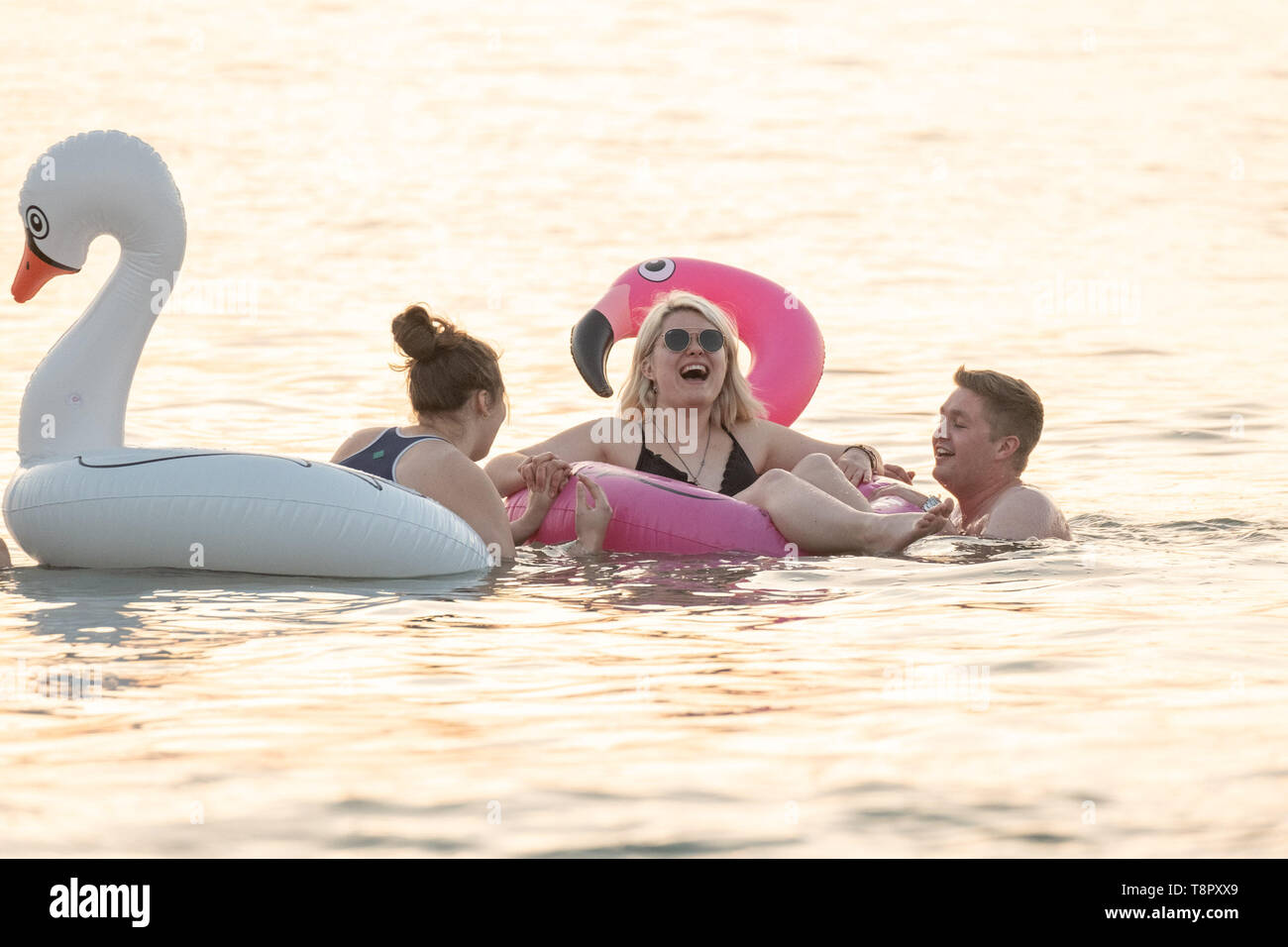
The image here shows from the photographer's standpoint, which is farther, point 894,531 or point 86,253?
point 894,531

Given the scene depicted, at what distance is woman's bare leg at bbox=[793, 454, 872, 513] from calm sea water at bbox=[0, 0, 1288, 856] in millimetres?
368

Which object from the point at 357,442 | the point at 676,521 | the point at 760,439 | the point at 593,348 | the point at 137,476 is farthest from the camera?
the point at 593,348

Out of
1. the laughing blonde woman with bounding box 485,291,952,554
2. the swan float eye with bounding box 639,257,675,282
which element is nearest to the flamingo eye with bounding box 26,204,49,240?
the laughing blonde woman with bounding box 485,291,952,554

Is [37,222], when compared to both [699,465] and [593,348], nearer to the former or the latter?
[593,348]

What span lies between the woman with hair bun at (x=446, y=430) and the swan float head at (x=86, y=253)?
0.76 m

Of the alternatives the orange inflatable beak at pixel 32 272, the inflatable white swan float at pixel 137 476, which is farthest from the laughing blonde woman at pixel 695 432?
the orange inflatable beak at pixel 32 272

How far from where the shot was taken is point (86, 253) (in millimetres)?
5555

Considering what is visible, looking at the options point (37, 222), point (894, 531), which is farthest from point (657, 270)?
point (37, 222)

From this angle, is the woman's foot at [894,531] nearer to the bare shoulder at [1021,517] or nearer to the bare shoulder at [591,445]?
the bare shoulder at [1021,517]

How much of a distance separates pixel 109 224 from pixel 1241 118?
22.3m

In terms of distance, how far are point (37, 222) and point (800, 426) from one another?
5.31m

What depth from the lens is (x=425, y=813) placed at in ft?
11.1
